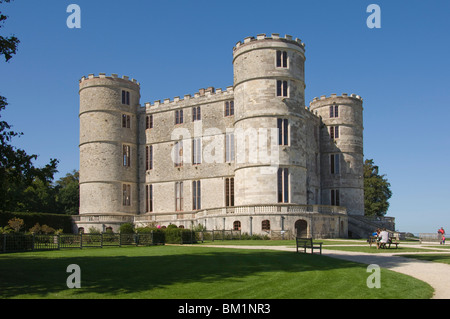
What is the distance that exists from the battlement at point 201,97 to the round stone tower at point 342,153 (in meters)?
11.4

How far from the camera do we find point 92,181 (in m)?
50.2

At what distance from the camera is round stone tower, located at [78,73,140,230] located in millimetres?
49906

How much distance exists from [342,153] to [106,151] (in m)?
24.6

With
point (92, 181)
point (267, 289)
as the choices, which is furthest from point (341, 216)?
point (267, 289)

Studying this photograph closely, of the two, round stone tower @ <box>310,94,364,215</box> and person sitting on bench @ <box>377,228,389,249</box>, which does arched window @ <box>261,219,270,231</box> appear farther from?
round stone tower @ <box>310,94,364,215</box>

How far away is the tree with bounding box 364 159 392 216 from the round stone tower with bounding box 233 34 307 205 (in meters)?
22.9

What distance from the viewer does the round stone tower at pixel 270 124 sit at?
136 ft

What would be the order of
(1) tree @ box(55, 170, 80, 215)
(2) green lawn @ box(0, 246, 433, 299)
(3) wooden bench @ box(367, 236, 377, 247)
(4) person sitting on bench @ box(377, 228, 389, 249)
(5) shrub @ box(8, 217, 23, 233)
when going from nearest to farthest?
(2) green lawn @ box(0, 246, 433, 299), (4) person sitting on bench @ box(377, 228, 389, 249), (3) wooden bench @ box(367, 236, 377, 247), (5) shrub @ box(8, 217, 23, 233), (1) tree @ box(55, 170, 80, 215)

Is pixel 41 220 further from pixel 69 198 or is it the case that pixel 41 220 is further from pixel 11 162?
pixel 11 162

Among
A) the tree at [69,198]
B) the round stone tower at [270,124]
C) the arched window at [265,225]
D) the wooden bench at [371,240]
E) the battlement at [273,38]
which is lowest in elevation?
the wooden bench at [371,240]

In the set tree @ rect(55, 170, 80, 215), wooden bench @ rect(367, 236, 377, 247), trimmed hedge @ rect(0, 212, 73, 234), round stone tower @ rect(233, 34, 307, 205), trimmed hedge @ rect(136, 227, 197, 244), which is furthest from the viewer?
tree @ rect(55, 170, 80, 215)

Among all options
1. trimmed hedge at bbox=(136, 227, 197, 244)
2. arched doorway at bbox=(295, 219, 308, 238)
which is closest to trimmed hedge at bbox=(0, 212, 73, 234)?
trimmed hedge at bbox=(136, 227, 197, 244)

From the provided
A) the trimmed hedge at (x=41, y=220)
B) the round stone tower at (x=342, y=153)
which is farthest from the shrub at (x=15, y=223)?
the round stone tower at (x=342, y=153)

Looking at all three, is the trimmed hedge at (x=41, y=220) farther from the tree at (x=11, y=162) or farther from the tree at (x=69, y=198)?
the tree at (x=11, y=162)
